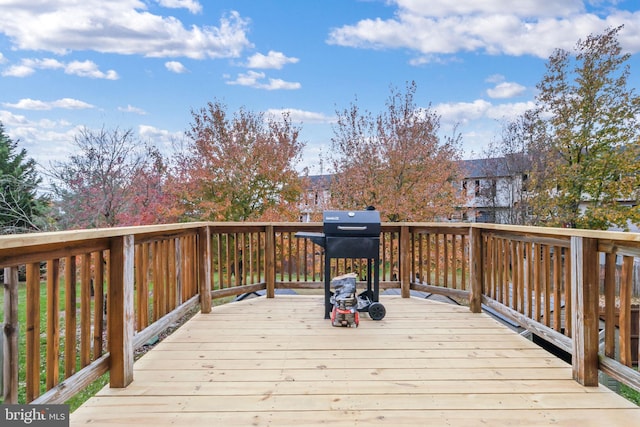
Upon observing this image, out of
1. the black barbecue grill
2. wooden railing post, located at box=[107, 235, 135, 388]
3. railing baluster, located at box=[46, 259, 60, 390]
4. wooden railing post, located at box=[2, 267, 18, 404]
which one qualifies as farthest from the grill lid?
wooden railing post, located at box=[2, 267, 18, 404]

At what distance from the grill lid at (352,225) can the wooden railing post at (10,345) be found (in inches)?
95.2

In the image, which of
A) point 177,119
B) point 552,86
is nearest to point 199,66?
point 177,119

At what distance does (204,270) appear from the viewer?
3844 mm

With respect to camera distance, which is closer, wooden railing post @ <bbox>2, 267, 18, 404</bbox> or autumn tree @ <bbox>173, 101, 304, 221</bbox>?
wooden railing post @ <bbox>2, 267, 18, 404</bbox>

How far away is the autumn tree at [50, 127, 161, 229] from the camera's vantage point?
783 cm

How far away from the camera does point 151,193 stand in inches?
363

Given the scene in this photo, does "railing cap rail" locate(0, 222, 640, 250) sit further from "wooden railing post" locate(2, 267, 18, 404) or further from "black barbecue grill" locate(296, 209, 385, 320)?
"black barbecue grill" locate(296, 209, 385, 320)

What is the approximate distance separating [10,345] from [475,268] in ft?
12.2

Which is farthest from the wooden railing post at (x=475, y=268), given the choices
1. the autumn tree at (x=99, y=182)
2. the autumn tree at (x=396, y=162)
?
the autumn tree at (x=99, y=182)

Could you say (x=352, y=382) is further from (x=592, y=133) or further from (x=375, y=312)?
(x=592, y=133)

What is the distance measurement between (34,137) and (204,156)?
6.02 meters

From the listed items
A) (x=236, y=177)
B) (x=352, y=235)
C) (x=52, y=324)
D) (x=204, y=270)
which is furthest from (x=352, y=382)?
(x=236, y=177)

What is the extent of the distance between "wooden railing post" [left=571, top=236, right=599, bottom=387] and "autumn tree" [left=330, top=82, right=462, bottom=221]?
6824mm

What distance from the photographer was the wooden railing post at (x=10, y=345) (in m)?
1.43
